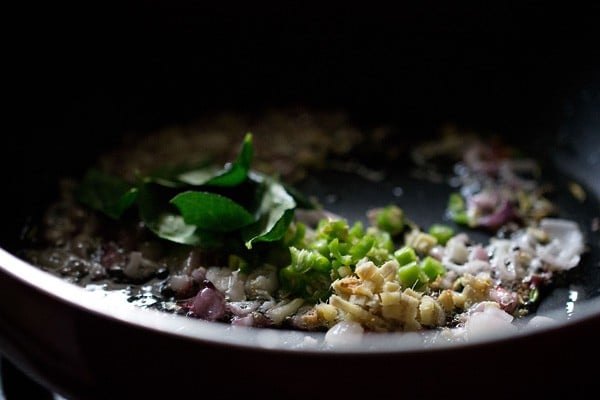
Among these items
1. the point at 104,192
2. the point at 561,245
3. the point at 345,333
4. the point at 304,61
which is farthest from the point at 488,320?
the point at 304,61

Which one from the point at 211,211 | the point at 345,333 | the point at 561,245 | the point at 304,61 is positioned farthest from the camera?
the point at 304,61

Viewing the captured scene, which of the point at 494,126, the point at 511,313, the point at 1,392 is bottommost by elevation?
the point at 1,392

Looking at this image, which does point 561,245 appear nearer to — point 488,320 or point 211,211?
point 488,320

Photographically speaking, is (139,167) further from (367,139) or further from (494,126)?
(494,126)

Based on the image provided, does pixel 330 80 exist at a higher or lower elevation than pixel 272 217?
higher

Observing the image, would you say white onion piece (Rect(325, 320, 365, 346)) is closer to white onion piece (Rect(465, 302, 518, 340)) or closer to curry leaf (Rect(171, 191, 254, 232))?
white onion piece (Rect(465, 302, 518, 340))

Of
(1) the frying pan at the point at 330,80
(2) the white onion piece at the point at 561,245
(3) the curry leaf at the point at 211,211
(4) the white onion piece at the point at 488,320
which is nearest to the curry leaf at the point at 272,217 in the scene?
(3) the curry leaf at the point at 211,211

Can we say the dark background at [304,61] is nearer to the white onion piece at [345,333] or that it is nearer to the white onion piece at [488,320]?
the white onion piece at [488,320]

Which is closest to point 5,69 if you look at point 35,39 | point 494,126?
Result: point 35,39
